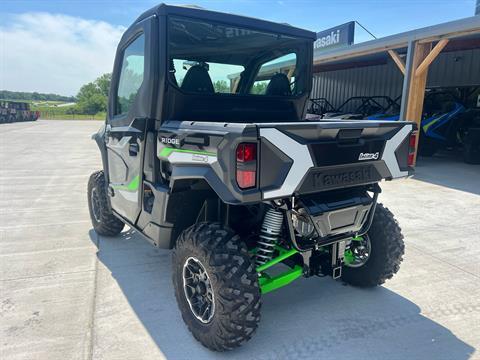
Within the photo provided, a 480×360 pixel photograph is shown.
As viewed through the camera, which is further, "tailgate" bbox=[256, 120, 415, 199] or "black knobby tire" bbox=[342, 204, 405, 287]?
"black knobby tire" bbox=[342, 204, 405, 287]

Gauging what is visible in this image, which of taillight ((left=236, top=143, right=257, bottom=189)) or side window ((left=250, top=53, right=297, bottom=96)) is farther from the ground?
side window ((left=250, top=53, right=297, bottom=96))

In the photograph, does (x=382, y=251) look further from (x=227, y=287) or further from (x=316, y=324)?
(x=227, y=287)

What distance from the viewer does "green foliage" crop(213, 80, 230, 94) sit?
120 inches

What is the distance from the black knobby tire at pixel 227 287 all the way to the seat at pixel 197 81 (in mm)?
1109

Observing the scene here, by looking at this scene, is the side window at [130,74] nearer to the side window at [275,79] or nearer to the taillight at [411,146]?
the side window at [275,79]

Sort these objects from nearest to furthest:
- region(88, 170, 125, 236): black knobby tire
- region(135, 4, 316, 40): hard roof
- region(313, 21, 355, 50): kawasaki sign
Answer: region(135, 4, 316, 40): hard roof
region(88, 170, 125, 236): black knobby tire
region(313, 21, 355, 50): kawasaki sign

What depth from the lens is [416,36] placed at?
28.9 feet

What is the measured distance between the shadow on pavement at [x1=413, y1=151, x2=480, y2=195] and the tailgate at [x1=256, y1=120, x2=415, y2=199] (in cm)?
552

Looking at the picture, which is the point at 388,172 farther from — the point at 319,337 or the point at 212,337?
the point at 212,337

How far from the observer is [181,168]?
2.42m

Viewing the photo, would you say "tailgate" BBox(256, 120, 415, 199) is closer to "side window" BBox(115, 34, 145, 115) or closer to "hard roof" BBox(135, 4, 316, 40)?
"hard roof" BBox(135, 4, 316, 40)

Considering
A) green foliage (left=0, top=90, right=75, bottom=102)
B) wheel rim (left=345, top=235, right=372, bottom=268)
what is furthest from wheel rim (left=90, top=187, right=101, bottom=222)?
green foliage (left=0, top=90, right=75, bottom=102)

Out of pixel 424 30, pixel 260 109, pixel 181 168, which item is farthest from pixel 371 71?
pixel 181 168

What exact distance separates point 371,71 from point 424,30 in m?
8.54
